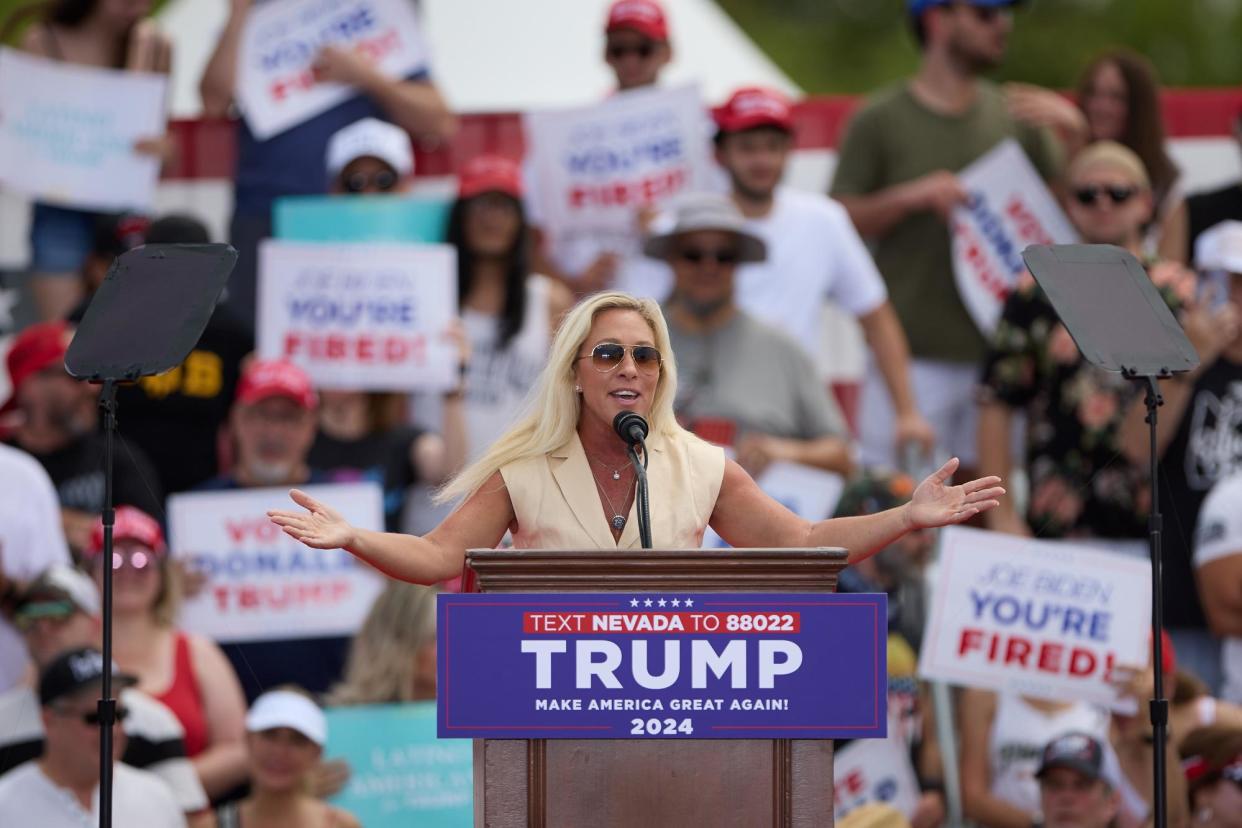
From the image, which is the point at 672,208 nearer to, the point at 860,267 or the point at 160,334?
the point at 860,267

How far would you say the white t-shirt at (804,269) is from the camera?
30.5 ft

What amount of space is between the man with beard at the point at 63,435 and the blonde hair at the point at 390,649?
117cm

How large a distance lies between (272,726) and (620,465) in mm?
2361

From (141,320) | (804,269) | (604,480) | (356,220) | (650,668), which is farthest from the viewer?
(804,269)

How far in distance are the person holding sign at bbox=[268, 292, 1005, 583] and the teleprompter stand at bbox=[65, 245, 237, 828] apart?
0.80 metres

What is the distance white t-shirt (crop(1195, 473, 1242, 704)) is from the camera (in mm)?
7984

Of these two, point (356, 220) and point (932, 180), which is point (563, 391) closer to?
point (356, 220)

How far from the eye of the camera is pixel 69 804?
275 inches

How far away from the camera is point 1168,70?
30547 millimetres

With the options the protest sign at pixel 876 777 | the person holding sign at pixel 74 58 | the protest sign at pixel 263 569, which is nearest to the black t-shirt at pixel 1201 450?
the protest sign at pixel 876 777

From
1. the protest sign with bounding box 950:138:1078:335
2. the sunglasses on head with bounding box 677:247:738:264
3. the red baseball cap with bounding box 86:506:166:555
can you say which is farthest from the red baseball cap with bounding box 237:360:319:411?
the protest sign with bounding box 950:138:1078:335

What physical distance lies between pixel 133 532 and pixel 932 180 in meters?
3.79

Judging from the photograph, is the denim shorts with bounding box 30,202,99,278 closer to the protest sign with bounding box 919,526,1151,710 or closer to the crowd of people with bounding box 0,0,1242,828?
the crowd of people with bounding box 0,0,1242,828

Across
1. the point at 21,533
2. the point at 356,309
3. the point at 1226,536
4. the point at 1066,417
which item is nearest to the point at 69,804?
the point at 21,533
